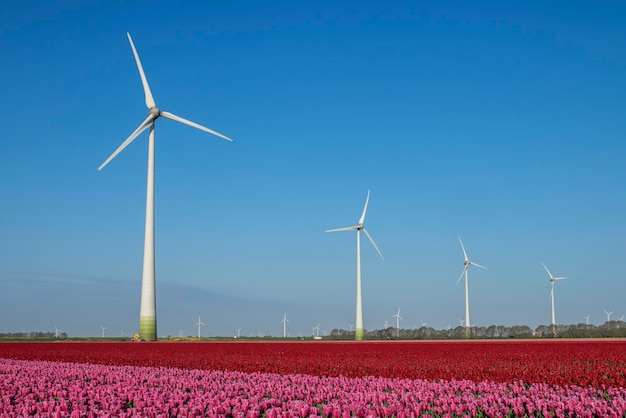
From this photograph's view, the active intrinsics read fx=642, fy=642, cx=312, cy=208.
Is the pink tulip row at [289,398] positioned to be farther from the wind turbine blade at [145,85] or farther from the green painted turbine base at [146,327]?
the wind turbine blade at [145,85]

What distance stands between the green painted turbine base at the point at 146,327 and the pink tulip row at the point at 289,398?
3845cm

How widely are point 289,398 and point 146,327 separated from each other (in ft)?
153

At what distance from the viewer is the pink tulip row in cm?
1148

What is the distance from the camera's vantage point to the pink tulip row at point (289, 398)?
37.7 feet

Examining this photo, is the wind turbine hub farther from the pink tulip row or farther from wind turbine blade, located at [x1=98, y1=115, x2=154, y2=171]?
the pink tulip row

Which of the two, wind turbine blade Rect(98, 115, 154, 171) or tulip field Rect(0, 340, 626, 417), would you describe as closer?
tulip field Rect(0, 340, 626, 417)

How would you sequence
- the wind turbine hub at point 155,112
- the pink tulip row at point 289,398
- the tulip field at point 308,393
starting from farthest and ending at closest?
the wind turbine hub at point 155,112 → the tulip field at point 308,393 → the pink tulip row at point 289,398

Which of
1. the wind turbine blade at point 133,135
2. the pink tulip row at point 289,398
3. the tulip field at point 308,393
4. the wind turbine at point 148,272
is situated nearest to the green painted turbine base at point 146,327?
the wind turbine at point 148,272

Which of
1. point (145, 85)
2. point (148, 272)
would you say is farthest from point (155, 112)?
point (148, 272)

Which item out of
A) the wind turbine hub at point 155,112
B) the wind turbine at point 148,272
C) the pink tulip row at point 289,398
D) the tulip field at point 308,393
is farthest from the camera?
the wind turbine hub at point 155,112

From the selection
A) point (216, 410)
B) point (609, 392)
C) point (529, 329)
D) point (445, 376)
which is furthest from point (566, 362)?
point (529, 329)

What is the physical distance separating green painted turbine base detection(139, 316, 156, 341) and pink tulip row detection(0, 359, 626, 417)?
38445 mm

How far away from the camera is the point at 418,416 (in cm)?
1133

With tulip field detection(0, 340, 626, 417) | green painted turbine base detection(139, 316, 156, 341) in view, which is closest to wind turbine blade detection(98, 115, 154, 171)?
green painted turbine base detection(139, 316, 156, 341)
